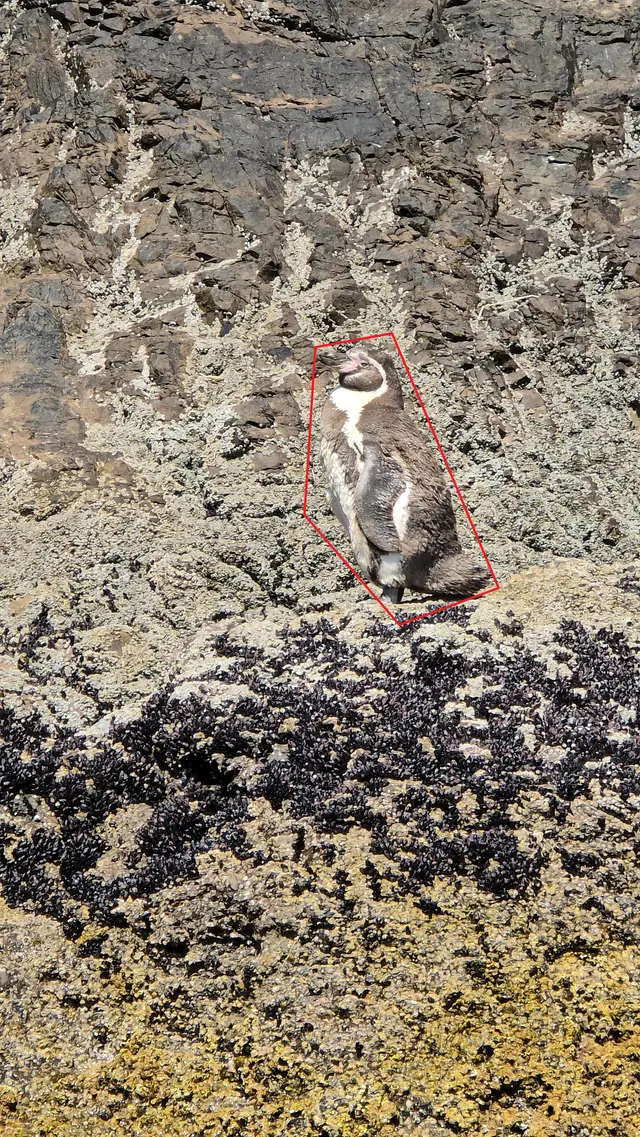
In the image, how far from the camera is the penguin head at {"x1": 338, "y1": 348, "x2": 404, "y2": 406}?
5859mm

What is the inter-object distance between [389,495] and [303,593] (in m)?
0.79

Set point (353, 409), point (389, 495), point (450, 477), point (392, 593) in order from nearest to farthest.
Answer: point (389, 495), point (392, 593), point (353, 409), point (450, 477)

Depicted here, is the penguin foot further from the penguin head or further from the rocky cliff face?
the penguin head

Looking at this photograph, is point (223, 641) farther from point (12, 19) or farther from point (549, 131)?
point (12, 19)

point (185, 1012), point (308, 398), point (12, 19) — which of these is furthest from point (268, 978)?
point (12, 19)

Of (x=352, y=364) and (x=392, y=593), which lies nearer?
(x=392, y=593)

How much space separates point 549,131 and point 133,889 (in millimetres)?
5814

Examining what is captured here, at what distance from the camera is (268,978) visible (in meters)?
4.45

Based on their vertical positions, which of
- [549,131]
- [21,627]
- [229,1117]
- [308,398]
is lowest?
[229,1117]

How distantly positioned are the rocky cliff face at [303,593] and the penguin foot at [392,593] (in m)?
0.16

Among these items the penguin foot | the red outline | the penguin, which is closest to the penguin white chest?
the penguin

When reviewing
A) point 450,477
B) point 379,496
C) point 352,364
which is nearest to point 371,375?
point 352,364

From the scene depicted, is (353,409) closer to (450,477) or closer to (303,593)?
(450,477)

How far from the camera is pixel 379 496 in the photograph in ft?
17.6
